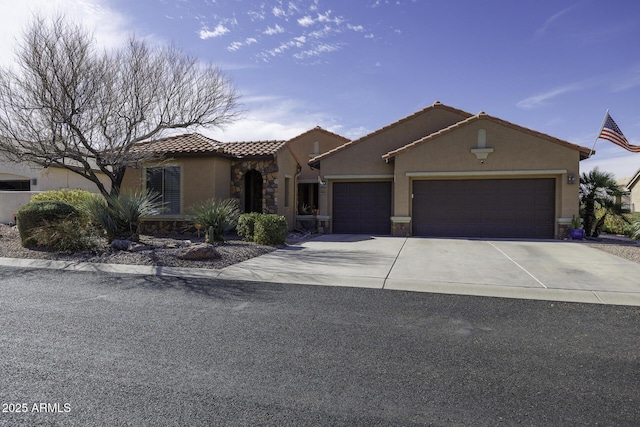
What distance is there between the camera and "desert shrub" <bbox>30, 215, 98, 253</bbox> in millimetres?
11234

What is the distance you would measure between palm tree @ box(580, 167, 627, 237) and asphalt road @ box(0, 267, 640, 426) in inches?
477

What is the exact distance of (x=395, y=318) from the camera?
583cm

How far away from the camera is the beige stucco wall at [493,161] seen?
616 inches

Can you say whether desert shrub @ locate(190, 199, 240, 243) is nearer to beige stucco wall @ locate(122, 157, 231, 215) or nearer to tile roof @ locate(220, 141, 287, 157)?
beige stucco wall @ locate(122, 157, 231, 215)

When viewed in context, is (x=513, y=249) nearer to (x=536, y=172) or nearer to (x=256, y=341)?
(x=536, y=172)

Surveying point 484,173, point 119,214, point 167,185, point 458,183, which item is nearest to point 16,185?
point 167,185

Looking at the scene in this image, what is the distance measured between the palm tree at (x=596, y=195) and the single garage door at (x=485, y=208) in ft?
5.89

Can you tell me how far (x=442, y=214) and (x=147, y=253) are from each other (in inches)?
449

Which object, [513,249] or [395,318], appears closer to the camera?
[395,318]

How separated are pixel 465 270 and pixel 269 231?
627 cm

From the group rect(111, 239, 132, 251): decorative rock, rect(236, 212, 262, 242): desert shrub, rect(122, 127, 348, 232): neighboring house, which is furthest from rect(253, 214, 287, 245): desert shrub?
rect(122, 127, 348, 232): neighboring house

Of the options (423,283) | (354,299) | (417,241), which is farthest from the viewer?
(417,241)

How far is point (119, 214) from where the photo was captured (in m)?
12.5

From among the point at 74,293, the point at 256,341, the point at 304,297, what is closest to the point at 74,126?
the point at 74,293
